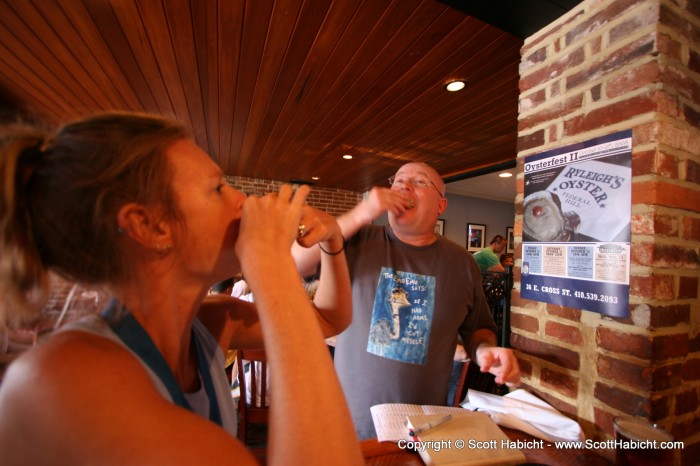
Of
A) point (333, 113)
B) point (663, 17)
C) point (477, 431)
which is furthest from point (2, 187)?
point (333, 113)

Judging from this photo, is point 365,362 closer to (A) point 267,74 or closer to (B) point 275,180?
(A) point 267,74

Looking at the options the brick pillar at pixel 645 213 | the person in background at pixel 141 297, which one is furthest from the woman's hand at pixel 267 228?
the brick pillar at pixel 645 213

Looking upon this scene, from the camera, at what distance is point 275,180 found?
5.11m

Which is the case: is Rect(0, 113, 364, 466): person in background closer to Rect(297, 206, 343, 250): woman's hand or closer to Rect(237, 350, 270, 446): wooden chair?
Rect(297, 206, 343, 250): woman's hand

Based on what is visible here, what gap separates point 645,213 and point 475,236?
5.89 meters

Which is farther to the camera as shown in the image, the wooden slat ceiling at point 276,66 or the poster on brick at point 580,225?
the wooden slat ceiling at point 276,66

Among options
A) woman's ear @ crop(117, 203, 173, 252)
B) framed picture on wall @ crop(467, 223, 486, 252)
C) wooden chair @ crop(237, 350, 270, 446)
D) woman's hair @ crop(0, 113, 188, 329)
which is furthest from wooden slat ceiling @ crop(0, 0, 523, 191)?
framed picture on wall @ crop(467, 223, 486, 252)

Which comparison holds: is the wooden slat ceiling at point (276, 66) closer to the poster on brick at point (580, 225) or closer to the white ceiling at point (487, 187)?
the poster on brick at point (580, 225)

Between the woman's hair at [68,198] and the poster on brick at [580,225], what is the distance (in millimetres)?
1120

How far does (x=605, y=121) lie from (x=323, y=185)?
4.64 meters

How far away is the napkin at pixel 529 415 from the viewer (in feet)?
2.84

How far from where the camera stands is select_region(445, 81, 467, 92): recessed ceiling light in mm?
1825

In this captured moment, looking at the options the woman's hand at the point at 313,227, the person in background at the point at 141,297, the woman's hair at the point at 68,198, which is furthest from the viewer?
the woman's hand at the point at 313,227

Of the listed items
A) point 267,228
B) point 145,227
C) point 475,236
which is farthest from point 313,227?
point 475,236
